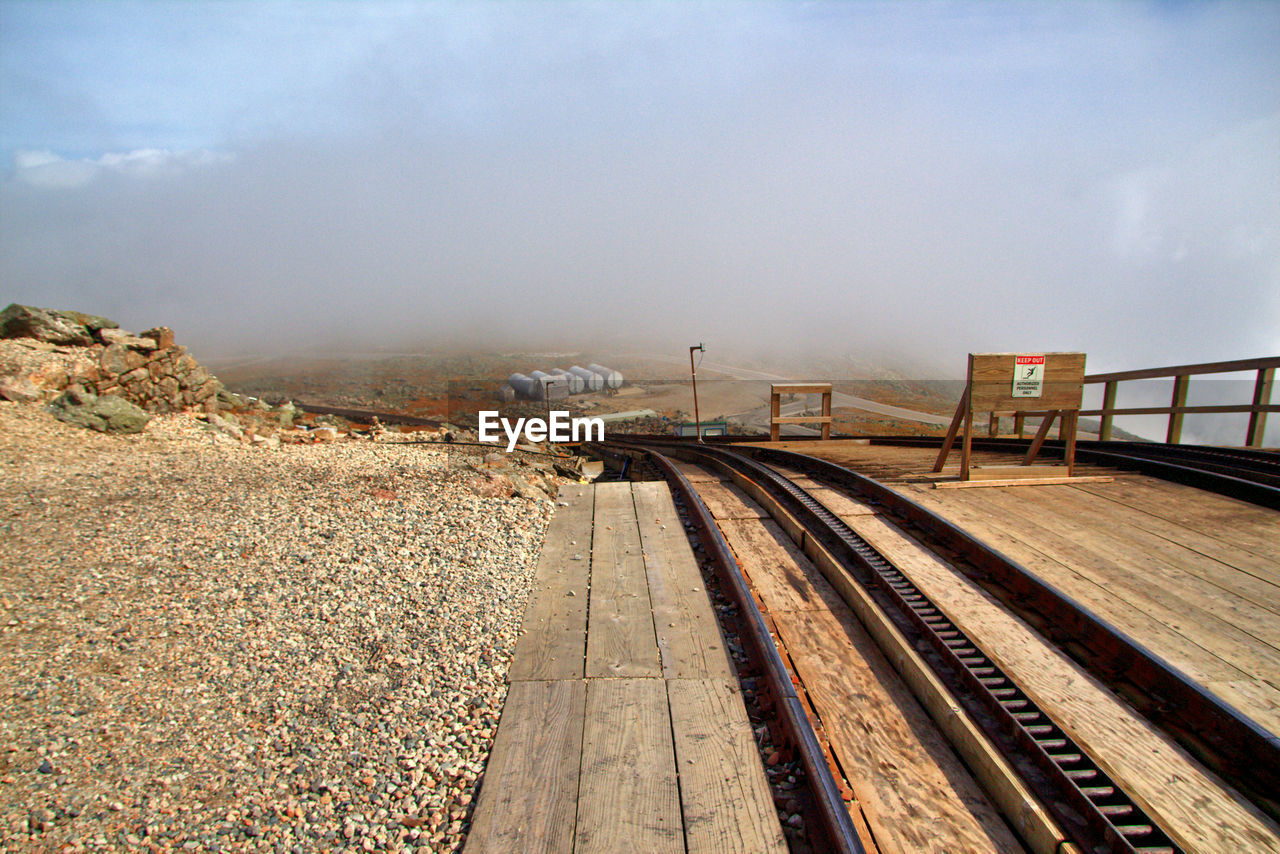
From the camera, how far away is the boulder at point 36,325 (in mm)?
9750

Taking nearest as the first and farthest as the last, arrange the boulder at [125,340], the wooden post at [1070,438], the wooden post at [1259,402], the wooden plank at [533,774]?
the wooden plank at [533,774]
the wooden post at [1070,438]
the wooden post at [1259,402]
the boulder at [125,340]

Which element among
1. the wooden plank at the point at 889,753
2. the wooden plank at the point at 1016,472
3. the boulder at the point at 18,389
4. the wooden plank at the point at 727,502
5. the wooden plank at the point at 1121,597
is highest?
the boulder at the point at 18,389

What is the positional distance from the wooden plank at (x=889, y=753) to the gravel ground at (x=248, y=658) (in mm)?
1760

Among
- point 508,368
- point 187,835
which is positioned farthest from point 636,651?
point 508,368

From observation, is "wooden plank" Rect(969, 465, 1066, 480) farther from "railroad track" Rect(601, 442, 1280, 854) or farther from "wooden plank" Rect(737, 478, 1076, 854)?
"wooden plank" Rect(737, 478, 1076, 854)

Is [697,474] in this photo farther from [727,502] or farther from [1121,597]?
[1121,597]

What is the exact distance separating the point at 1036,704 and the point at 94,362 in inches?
508

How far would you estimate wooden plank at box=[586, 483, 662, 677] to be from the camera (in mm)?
3627

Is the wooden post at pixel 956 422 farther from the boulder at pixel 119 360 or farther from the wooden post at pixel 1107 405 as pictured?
the boulder at pixel 119 360

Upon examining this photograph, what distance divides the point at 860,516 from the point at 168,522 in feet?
21.0

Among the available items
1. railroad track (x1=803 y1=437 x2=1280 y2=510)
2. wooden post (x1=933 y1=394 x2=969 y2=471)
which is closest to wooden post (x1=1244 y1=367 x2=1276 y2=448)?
railroad track (x1=803 y1=437 x2=1280 y2=510)

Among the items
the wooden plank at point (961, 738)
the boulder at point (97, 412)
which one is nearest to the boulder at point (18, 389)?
the boulder at point (97, 412)

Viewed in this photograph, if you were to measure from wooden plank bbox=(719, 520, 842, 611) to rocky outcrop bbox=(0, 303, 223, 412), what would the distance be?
998 cm

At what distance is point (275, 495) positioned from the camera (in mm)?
6207
